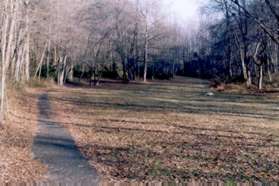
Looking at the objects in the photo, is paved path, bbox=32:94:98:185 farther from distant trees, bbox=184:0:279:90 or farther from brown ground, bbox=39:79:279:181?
distant trees, bbox=184:0:279:90

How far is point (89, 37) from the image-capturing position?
56.4m

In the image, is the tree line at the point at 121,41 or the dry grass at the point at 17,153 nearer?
the dry grass at the point at 17,153

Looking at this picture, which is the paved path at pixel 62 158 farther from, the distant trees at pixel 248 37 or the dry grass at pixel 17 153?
the distant trees at pixel 248 37

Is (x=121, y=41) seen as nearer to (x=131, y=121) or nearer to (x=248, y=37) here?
(x=248, y=37)

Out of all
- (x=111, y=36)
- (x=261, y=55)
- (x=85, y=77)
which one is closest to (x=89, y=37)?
(x=111, y=36)

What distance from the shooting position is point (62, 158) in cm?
1058

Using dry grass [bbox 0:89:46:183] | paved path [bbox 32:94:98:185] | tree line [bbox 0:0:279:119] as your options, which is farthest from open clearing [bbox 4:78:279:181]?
tree line [bbox 0:0:279:119]

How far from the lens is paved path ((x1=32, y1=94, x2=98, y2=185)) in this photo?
8605mm

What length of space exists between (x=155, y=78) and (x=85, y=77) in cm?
1662

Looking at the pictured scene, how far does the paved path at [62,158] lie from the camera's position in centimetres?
861

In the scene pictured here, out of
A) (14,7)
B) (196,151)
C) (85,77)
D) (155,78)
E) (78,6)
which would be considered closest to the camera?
(196,151)

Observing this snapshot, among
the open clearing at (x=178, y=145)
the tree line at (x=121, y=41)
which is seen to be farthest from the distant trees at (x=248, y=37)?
the open clearing at (x=178, y=145)

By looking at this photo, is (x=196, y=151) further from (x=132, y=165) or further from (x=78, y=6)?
(x=78, y=6)

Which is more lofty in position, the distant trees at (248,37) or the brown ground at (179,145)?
the distant trees at (248,37)
